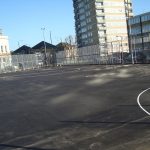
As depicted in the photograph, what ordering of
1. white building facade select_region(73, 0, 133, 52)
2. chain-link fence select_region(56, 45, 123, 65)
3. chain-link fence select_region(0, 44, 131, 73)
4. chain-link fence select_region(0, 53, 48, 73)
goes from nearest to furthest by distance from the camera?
chain-link fence select_region(56, 45, 123, 65), chain-link fence select_region(0, 44, 131, 73), chain-link fence select_region(0, 53, 48, 73), white building facade select_region(73, 0, 133, 52)

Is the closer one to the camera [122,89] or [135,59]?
Answer: [122,89]

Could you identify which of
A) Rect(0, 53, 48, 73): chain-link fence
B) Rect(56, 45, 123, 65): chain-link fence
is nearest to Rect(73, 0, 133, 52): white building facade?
Rect(56, 45, 123, 65): chain-link fence

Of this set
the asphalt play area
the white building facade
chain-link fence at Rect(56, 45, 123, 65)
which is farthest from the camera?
the white building facade

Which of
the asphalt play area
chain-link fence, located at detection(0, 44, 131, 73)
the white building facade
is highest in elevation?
the white building facade

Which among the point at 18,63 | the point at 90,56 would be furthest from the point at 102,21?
the point at 90,56

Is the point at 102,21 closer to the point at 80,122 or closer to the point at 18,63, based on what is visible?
the point at 18,63

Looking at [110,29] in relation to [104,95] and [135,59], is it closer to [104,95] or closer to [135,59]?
[135,59]

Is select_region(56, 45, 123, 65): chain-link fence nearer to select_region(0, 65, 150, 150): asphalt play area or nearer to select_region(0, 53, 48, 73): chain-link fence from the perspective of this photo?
select_region(0, 53, 48, 73): chain-link fence

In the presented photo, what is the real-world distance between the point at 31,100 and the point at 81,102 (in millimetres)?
4406

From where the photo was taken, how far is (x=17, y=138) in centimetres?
1344

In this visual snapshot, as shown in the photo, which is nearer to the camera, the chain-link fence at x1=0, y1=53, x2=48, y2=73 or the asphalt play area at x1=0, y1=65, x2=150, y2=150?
the asphalt play area at x1=0, y1=65, x2=150, y2=150

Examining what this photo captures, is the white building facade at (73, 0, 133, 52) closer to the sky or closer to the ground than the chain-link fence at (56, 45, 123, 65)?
closer to the sky

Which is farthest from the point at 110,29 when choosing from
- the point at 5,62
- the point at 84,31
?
the point at 5,62

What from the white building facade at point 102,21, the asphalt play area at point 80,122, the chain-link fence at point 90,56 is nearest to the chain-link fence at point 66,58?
the chain-link fence at point 90,56
